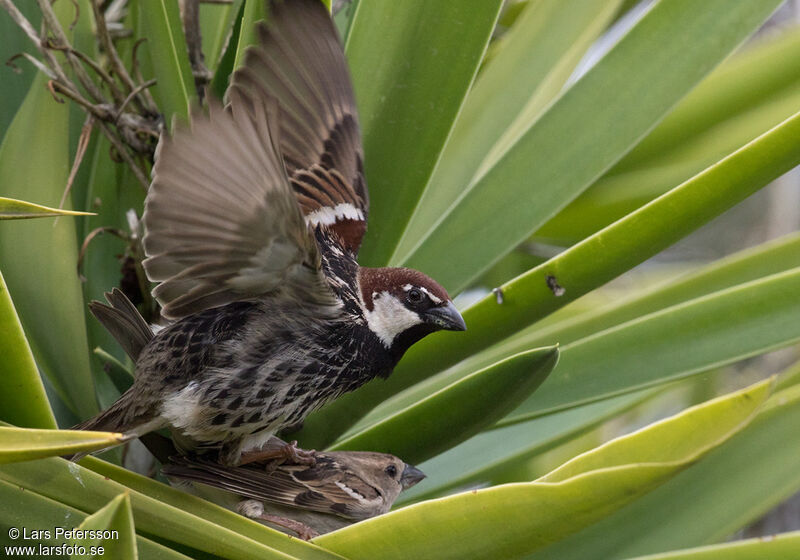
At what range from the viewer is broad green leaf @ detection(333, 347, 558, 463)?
61.1 inches

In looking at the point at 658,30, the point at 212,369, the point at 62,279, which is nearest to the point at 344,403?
the point at 212,369

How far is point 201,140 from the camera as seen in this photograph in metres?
1.50

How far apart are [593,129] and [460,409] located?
2.50 ft

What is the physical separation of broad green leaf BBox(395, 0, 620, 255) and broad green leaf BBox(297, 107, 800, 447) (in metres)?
0.85

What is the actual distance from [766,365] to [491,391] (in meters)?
2.40

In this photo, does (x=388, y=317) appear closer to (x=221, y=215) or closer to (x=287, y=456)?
(x=287, y=456)

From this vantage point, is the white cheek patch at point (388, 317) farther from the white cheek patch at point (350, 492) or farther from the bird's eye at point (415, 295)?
the white cheek patch at point (350, 492)

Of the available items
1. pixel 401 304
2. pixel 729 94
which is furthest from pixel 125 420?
pixel 729 94

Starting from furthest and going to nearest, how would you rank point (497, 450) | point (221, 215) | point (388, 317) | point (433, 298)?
point (497, 450) → point (388, 317) → point (433, 298) → point (221, 215)

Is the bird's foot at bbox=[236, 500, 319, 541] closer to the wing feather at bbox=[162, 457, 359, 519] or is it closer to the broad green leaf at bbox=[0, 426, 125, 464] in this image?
the wing feather at bbox=[162, 457, 359, 519]

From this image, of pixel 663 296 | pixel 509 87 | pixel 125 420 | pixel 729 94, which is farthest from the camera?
pixel 729 94

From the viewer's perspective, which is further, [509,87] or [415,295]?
[509,87]

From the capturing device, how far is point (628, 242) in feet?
5.27

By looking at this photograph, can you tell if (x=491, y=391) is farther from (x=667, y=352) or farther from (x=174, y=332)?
(x=174, y=332)
